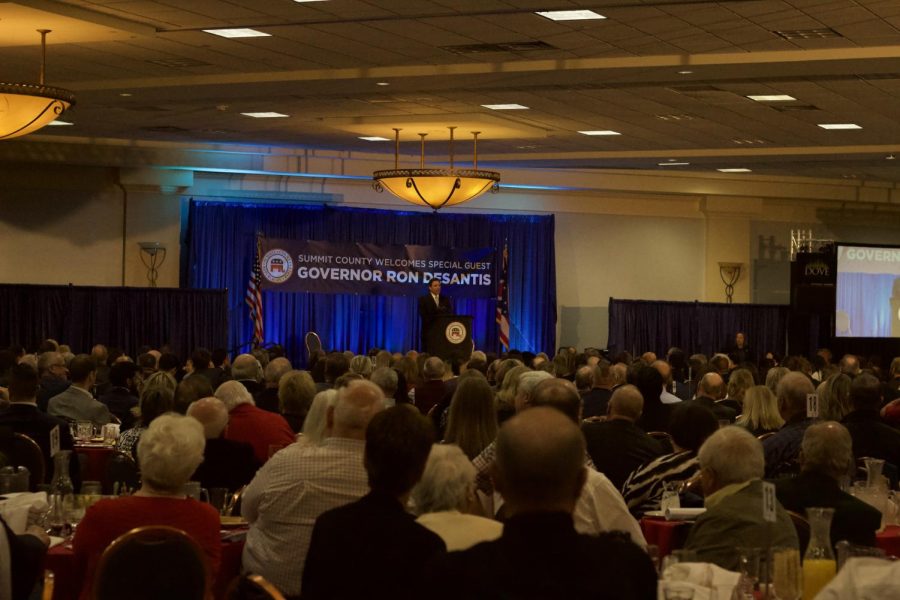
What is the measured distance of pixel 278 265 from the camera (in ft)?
65.3

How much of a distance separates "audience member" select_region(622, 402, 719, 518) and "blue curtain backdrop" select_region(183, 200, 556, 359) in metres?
13.4

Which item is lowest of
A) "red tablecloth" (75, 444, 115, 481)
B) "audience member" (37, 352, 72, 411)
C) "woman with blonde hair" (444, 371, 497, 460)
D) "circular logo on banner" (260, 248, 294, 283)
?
"red tablecloth" (75, 444, 115, 481)

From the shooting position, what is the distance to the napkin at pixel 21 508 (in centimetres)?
488

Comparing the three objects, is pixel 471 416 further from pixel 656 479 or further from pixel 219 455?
pixel 219 455

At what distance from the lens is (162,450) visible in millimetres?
4535

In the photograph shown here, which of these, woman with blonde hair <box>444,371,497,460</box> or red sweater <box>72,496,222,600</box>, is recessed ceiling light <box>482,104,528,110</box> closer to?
woman with blonde hair <box>444,371,497,460</box>

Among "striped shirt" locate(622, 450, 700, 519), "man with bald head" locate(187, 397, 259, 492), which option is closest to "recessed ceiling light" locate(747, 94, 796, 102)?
"striped shirt" locate(622, 450, 700, 519)

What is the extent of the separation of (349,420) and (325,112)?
9935 mm

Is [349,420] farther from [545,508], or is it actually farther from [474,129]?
[474,129]

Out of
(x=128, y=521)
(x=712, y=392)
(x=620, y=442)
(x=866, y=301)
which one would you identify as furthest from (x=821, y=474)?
(x=866, y=301)

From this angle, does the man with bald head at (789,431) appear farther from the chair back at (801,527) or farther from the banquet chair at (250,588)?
the banquet chair at (250,588)

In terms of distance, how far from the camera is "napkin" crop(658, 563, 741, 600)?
3.85 meters

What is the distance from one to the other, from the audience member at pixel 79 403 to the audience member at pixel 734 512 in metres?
5.54

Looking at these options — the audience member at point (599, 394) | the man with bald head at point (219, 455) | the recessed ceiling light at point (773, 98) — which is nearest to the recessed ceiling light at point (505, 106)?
the recessed ceiling light at point (773, 98)
